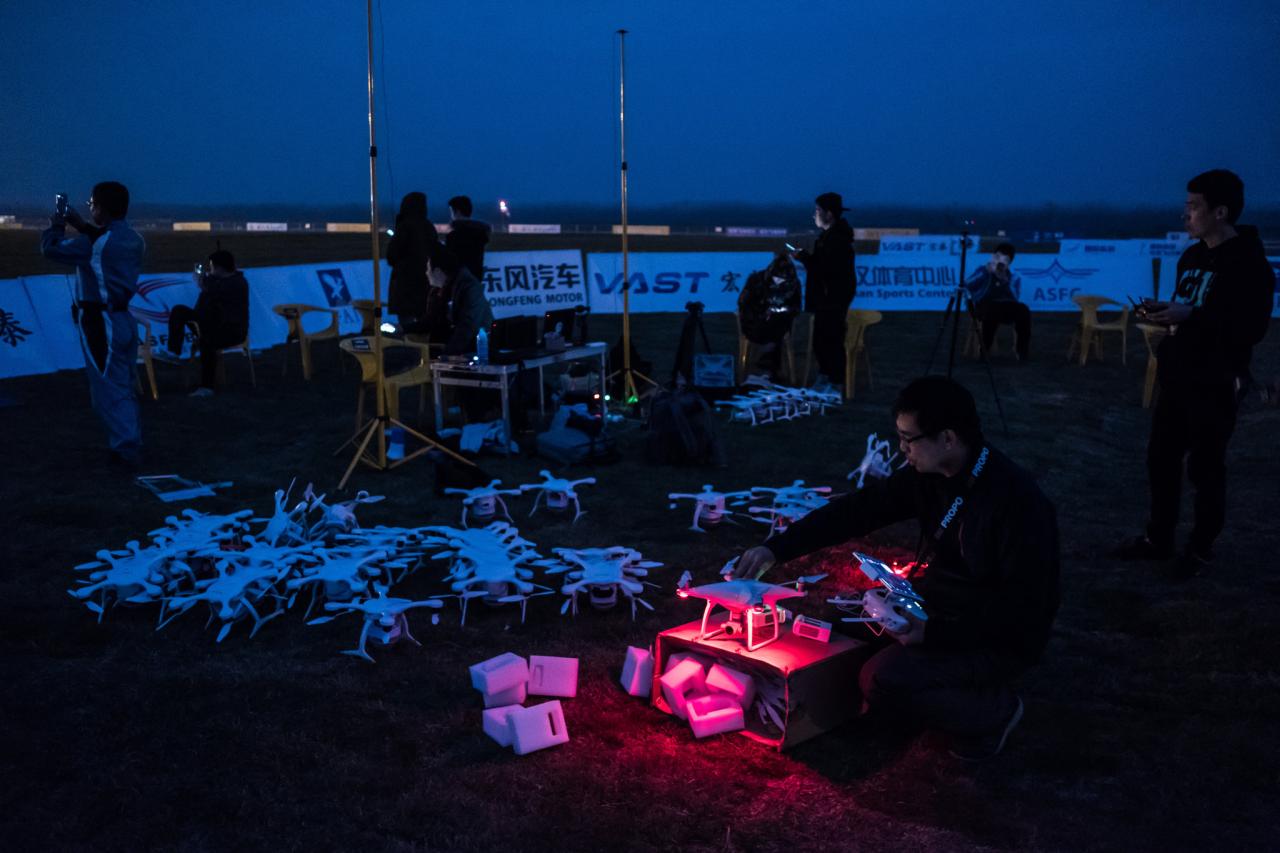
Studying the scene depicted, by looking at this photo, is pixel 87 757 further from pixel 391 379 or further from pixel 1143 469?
pixel 1143 469

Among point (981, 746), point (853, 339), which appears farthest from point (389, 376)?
point (981, 746)

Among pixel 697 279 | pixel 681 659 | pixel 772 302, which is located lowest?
pixel 681 659

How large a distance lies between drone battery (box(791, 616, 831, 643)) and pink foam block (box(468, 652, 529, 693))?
995mm

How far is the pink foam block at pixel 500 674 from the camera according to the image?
3.49m

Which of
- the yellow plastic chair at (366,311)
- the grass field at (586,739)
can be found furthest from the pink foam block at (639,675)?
the yellow plastic chair at (366,311)

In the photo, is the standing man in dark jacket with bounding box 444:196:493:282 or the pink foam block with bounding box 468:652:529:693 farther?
the standing man in dark jacket with bounding box 444:196:493:282

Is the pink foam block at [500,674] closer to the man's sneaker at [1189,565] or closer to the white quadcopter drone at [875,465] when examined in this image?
the man's sneaker at [1189,565]

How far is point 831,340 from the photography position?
9867mm

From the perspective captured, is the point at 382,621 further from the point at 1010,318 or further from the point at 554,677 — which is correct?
the point at 1010,318

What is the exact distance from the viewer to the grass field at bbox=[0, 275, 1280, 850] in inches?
110

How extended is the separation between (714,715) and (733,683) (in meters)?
0.12

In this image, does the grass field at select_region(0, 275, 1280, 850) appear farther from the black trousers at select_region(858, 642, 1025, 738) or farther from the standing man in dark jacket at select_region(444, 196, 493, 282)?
the standing man in dark jacket at select_region(444, 196, 493, 282)

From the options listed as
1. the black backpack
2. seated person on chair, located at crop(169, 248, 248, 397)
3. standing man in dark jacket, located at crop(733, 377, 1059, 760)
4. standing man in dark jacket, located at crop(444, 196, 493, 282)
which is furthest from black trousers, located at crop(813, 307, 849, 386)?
standing man in dark jacket, located at crop(733, 377, 1059, 760)

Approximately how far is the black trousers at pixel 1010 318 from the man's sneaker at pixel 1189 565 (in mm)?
7811
